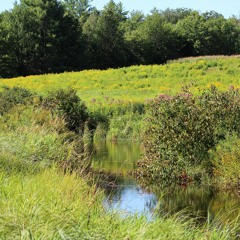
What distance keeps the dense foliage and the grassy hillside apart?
14637mm

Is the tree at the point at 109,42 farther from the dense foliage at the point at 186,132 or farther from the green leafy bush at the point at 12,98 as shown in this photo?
the dense foliage at the point at 186,132

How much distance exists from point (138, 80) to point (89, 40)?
32.3m

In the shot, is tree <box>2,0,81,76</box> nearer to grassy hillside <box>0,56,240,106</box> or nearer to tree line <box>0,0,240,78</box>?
tree line <box>0,0,240,78</box>

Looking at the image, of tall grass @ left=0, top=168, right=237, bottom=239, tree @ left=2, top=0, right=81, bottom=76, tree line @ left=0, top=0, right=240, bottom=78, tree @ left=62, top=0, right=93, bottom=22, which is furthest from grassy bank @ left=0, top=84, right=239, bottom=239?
tree @ left=62, top=0, right=93, bottom=22

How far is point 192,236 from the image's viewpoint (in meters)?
7.06

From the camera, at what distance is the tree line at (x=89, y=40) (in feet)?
204

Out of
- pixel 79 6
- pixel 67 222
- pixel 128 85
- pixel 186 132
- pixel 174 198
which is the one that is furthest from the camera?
pixel 79 6

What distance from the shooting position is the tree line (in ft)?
204

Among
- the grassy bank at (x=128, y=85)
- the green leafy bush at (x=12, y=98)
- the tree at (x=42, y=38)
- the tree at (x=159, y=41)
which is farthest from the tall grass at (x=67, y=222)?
the tree at (x=159, y=41)

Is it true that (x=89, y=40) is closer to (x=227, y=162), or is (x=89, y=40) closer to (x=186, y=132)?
(x=186, y=132)

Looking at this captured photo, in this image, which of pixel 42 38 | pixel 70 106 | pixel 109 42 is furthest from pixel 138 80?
pixel 109 42

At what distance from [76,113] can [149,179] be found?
11201 millimetres

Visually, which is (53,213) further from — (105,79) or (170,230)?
(105,79)

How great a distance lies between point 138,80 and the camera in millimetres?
39438
